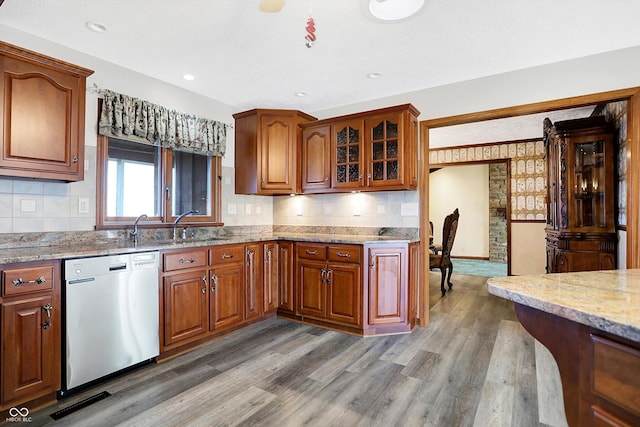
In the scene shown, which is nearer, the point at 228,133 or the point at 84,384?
the point at 84,384

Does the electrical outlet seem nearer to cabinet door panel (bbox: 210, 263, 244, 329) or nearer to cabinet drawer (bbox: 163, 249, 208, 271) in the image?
cabinet drawer (bbox: 163, 249, 208, 271)

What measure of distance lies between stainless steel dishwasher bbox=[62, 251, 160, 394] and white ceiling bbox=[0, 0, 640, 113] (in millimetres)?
1651

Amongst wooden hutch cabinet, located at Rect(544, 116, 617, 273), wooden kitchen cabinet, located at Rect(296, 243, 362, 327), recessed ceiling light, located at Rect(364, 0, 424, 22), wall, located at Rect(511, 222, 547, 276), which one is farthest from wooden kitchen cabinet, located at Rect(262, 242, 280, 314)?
wall, located at Rect(511, 222, 547, 276)

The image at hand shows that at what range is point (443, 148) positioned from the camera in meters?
6.34

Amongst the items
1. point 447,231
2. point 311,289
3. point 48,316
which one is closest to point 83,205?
point 48,316

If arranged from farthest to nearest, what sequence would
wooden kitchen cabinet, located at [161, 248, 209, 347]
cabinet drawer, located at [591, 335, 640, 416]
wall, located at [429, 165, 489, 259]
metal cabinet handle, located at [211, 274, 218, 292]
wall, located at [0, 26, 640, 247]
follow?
1. wall, located at [429, 165, 489, 259]
2. metal cabinet handle, located at [211, 274, 218, 292]
3. wooden kitchen cabinet, located at [161, 248, 209, 347]
4. wall, located at [0, 26, 640, 247]
5. cabinet drawer, located at [591, 335, 640, 416]

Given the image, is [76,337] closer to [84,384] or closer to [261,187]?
[84,384]

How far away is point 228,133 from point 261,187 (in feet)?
2.61

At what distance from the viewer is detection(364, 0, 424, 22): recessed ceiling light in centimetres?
203

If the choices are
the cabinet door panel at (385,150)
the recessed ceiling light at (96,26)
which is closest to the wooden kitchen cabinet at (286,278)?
the cabinet door panel at (385,150)

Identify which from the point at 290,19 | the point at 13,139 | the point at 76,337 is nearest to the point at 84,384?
→ the point at 76,337

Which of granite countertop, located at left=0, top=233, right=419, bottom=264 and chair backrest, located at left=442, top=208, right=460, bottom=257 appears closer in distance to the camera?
granite countertop, located at left=0, top=233, right=419, bottom=264

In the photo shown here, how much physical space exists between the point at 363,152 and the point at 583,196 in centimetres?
257

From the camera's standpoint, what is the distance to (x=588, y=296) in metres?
0.94
